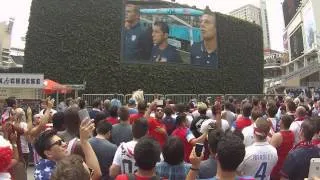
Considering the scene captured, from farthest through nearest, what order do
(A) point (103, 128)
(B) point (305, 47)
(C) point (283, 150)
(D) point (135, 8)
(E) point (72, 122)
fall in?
(B) point (305, 47), (D) point (135, 8), (C) point (283, 150), (A) point (103, 128), (E) point (72, 122)

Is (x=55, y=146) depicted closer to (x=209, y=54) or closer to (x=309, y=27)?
(x=209, y=54)

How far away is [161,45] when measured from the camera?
35094mm

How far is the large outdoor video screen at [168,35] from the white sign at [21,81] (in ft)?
50.5

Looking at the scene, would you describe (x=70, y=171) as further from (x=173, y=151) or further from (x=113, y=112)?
(x=113, y=112)

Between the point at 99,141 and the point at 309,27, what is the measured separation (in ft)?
212

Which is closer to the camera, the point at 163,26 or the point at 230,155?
the point at 230,155

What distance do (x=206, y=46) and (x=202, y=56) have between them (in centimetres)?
95

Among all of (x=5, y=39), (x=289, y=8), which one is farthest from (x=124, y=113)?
(x=289, y=8)

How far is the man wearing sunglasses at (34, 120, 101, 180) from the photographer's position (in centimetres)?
454

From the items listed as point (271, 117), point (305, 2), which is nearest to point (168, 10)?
point (271, 117)

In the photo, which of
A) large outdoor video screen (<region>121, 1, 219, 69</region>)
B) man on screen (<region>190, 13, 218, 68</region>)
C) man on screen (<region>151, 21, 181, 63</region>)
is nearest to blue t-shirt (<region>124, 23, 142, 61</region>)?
large outdoor video screen (<region>121, 1, 219, 69</region>)

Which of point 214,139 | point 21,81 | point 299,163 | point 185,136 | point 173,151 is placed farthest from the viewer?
point 21,81

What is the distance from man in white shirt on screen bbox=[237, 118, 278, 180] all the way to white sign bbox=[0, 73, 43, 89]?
510 inches

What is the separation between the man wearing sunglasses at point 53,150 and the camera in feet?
14.9
